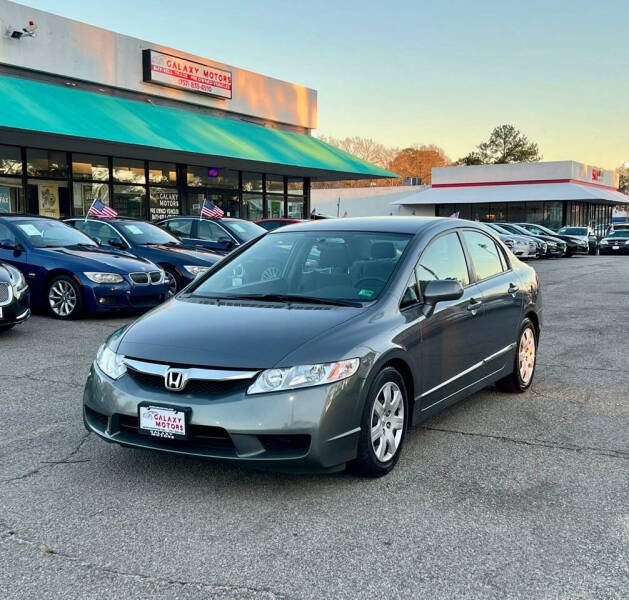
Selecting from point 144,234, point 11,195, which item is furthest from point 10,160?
point 144,234

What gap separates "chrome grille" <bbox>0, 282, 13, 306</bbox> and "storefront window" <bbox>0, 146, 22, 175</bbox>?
1119cm

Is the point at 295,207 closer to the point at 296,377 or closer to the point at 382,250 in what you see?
the point at 382,250

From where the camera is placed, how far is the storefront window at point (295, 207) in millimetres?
28656

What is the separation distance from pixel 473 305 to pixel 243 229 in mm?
10468

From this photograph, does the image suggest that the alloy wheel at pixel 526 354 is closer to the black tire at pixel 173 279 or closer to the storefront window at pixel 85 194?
the black tire at pixel 173 279

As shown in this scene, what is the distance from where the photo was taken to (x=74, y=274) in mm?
10305

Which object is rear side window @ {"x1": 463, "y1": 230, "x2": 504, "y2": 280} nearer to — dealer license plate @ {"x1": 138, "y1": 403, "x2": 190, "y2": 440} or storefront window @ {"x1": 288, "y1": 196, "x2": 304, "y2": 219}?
dealer license plate @ {"x1": 138, "y1": 403, "x2": 190, "y2": 440}

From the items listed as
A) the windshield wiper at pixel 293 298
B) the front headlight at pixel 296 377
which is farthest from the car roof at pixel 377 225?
the front headlight at pixel 296 377

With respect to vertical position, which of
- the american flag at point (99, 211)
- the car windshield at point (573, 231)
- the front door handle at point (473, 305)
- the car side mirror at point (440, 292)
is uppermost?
the american flag at point (99, 211)

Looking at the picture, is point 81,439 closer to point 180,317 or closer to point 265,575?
point 180,317

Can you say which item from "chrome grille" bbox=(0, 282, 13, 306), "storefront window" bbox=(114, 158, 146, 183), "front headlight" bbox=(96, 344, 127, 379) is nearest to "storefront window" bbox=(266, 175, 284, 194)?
"storefront window" bbox=(114, 158, 146, 183)

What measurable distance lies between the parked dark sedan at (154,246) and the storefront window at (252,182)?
12.9 meters

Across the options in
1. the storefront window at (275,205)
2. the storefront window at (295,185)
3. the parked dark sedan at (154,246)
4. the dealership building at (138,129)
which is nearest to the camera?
the parked dark sedan at (154,246)

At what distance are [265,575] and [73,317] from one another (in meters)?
8.08
